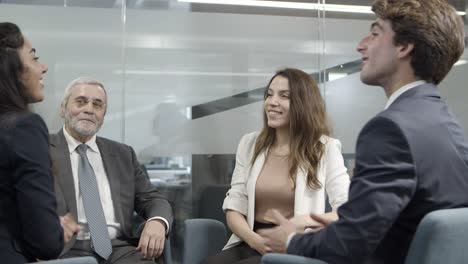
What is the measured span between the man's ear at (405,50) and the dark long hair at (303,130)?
1.24m

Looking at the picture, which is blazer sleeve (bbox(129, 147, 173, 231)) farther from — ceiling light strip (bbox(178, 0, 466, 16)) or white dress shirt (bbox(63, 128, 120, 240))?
ceiling light strip (bbox(178, 0, 466, 16))

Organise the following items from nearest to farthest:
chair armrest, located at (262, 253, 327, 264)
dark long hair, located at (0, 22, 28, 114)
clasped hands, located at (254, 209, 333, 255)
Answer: chair armrest, located at (262, 253, 327, 264) → clasped hands, located at (254, 209, 333, 255) → dark long hair, located at (0, 22, 28, 114)

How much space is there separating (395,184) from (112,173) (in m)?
1.97

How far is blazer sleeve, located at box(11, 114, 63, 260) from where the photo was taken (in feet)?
5.75

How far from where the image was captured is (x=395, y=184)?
1.40 m

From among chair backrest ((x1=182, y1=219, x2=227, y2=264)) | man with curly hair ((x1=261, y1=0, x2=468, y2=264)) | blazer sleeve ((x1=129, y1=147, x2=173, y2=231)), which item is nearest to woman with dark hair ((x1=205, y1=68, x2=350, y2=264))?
chair backrest ((x1=182, y1=219, x2=227, y2=264))

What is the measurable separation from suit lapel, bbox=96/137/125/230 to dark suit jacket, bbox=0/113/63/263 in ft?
3.71

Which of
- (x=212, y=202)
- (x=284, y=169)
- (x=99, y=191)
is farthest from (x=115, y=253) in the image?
(x=212, y=202)

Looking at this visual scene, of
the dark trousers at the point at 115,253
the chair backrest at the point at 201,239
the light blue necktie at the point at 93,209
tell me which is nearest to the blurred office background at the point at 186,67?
the light blue necktie at the point at 93,209

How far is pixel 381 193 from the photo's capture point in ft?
4.62

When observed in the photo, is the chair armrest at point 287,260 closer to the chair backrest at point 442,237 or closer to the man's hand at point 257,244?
the chair backrest at point 442,237

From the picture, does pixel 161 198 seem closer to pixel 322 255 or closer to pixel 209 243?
pixel 209 243

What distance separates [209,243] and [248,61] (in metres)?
1.85

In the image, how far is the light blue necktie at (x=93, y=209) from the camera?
278 centimetres
